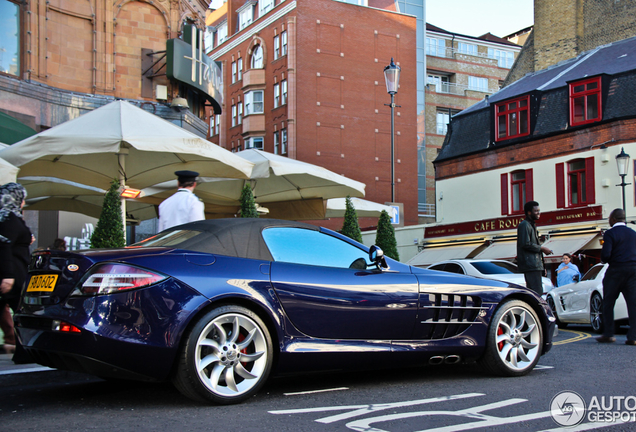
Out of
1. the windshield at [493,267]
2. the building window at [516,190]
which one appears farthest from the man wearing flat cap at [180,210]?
the building window at [516,190]

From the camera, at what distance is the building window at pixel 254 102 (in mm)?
50281

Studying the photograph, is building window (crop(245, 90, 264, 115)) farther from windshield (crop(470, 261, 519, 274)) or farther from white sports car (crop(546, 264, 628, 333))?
white sports car (crop(546, 264, 628, 333))

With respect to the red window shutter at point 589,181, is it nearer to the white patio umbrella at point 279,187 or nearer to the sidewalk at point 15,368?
the white patio umbrella at point 279,187

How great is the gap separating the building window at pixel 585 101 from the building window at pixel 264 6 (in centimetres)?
2786

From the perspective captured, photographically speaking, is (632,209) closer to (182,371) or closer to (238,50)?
(182,371)

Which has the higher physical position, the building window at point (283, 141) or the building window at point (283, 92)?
the building window at point (283, 92)

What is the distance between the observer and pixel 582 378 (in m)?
5.70

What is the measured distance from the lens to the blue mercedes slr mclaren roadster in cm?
434

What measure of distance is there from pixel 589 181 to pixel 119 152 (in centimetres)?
2259

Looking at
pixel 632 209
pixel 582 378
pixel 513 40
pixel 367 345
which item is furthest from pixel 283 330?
pixel 513 40

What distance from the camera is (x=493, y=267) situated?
13.9m

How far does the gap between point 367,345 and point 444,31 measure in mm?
58189

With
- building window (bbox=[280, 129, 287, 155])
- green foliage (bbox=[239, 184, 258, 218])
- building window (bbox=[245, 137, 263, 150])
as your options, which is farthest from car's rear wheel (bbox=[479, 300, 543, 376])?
building window (bbox=[245, 137, 263, 150])

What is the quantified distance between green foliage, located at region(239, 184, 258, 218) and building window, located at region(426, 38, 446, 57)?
47339 millimetres
